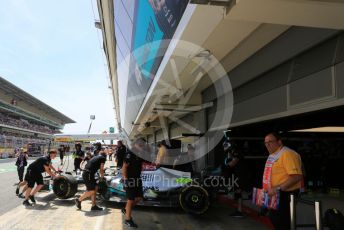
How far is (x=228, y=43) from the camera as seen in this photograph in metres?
6.89

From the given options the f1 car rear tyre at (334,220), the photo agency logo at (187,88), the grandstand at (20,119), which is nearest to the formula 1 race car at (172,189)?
the photo agency logo at (187,88)

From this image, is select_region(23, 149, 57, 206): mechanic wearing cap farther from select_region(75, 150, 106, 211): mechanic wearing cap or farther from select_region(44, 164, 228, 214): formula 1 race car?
select_region(44, 164, 228, 214): formula 1 race car

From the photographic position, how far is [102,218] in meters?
7.69

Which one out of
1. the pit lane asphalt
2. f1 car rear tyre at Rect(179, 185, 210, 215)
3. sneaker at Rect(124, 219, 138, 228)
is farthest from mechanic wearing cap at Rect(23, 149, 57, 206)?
f1 car rear tyre at Rect(179, 185, 210, 215)

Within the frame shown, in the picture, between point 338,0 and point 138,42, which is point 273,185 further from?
point 138,42

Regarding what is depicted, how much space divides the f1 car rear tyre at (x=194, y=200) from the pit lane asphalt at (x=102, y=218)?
220 mm

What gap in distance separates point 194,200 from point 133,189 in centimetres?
140

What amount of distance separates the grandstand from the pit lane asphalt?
126ft

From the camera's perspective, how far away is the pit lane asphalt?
277 inches

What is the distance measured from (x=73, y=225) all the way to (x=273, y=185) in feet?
13.3

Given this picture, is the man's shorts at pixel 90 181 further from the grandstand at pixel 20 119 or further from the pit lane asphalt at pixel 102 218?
the grandstand at pixel 20 119

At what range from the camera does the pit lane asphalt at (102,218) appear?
7031 millimetres

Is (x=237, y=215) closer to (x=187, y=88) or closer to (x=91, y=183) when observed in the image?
(x=91, y=183)

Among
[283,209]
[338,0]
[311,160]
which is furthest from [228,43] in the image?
[311,160]
